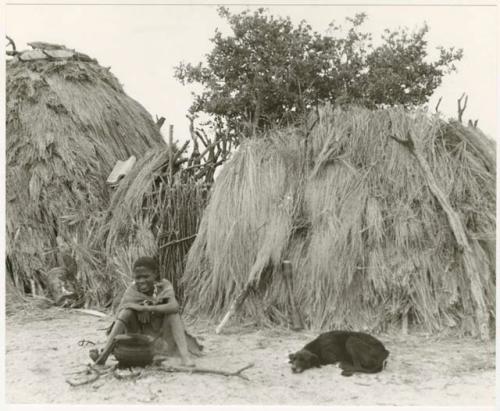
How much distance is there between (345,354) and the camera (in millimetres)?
5418

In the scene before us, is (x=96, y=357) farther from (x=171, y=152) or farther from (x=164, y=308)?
(x=171, y=152)

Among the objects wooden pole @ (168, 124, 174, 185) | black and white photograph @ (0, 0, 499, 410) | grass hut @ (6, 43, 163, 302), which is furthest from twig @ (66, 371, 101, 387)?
wooden pole @ (168, 124, 174, 185)

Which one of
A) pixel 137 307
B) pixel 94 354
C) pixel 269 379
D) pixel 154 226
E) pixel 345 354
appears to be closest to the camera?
pixel 269 379

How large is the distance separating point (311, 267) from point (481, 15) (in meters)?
2.93

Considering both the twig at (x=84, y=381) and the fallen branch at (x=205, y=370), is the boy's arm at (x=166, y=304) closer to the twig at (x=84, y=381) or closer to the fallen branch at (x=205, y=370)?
the fallen branch at (x=205, y=370)

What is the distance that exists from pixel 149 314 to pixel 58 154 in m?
4.08

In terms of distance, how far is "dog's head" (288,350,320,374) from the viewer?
5.22 metres

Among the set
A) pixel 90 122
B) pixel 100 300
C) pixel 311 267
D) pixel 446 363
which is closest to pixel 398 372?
pixel 446 363

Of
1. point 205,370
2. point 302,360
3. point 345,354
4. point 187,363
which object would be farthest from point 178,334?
point 345,354

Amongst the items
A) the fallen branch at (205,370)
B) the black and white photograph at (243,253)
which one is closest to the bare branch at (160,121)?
the black and white photograph at (243,253)

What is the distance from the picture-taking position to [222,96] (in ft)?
39.0

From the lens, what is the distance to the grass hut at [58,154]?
27.2 ft

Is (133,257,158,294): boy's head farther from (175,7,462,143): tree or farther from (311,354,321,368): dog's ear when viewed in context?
(175,7,462,143): tree

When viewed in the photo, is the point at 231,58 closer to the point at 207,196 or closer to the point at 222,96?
the point at 222,96
